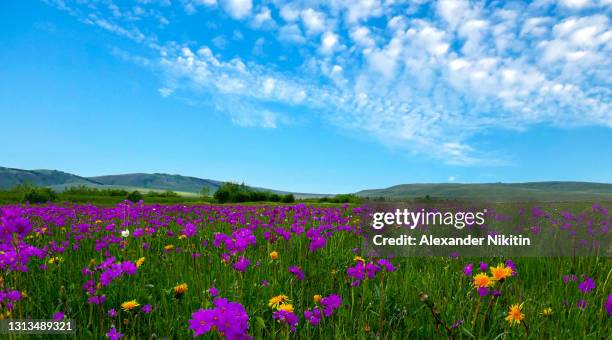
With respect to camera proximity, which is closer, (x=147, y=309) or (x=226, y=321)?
(x=226, y=321)

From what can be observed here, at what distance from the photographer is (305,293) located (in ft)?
12.6

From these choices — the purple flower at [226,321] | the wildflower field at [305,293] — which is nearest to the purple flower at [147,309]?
the wildflower field at [305,293]

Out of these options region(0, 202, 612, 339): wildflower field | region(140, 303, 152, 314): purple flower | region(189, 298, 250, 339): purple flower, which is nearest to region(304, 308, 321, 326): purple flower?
region(0, 202, 612, 339): wildflower field

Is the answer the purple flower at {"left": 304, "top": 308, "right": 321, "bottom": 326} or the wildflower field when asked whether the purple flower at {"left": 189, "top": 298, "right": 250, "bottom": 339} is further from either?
the purple flower at {"left": 304, "top": 308, "right": 321, "bottom": 326}

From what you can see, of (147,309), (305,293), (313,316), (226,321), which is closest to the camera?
(226,321)

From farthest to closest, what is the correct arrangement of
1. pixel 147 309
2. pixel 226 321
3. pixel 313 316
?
pixel 147 309 → pixel 313 316 → pixel 226 321

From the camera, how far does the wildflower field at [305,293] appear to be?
2752 mm

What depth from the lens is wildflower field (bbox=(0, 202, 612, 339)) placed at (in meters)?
2.75

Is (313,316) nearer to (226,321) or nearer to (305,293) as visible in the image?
(305,293)

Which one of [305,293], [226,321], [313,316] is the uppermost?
[226,321]

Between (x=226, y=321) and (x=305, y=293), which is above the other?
(x=226, y=321)

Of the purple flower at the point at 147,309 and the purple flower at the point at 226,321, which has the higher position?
the purple flower at the point at 226,321

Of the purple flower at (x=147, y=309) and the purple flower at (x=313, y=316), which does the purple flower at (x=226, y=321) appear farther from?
the purple flower at (x=147, y=309)

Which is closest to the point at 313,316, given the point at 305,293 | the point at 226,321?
the point at 305,293
